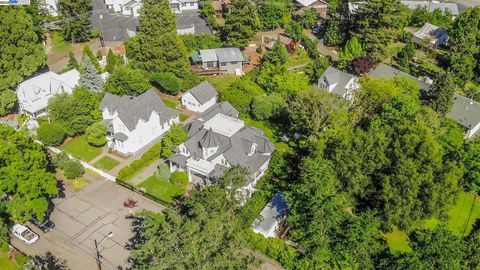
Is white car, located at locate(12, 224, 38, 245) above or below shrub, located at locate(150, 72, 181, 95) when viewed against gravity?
below

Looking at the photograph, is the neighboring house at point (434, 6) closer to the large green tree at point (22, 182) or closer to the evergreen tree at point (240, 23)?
the evergreen tree at point (240, 23)

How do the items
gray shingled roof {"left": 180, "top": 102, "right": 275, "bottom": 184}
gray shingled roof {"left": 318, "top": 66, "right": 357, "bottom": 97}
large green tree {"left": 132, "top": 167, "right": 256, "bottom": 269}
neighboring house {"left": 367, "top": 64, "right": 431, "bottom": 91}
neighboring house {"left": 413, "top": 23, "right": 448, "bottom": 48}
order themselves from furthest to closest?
neighboring house {"left": 413, "top": 23, "right": 448, "bottom": 48} → neighboring house {"left": 367, "top": 64, "right": 431, "bottom": 91} → gray shingled roof {"left": 318, "top": 66, "right": 357, "bottom": 97} → gray shingled roof {"left": 180, "top": 102, "right": 275, "bottom": 184} → large green tree {"left": 132, "top": 167, "right": 256, "bottom": 269}

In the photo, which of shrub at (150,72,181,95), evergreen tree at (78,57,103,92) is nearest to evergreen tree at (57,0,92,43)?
evergreen tree at (78,57,103,92)

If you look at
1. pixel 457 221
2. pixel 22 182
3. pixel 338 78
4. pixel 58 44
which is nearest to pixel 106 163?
pixel 22 182

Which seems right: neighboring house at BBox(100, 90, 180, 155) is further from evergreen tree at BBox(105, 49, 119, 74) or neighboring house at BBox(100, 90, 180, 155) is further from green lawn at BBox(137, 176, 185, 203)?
evergreen tree at BBox(105, 49, 119, 74)

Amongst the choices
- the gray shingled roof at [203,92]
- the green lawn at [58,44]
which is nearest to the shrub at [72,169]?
the gray shingled roof at [203,92]

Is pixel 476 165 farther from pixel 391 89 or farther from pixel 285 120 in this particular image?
pixel 285 120

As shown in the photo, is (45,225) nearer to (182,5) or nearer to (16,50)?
(16,50)

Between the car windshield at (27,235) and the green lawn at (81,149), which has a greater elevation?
the car windshield at (27,235)
